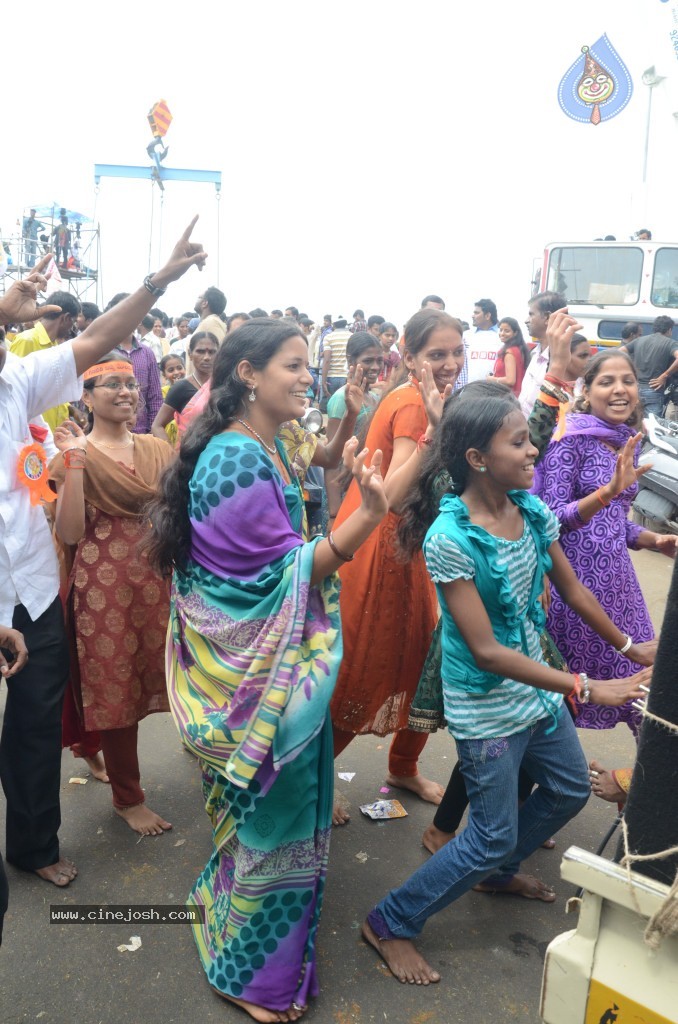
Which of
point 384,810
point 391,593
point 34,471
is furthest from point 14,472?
point 384,810

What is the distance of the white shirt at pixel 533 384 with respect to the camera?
10.1ft

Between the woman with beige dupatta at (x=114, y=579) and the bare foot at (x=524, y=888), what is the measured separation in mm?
1219

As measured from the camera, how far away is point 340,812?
3053 millimetres

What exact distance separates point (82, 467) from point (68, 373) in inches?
14.1

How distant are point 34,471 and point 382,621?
1.29m

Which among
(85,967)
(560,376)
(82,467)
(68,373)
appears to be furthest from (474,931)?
(68,373)

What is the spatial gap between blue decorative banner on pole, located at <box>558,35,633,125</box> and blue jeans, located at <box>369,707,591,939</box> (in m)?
13.7

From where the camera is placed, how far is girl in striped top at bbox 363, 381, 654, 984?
208 cm

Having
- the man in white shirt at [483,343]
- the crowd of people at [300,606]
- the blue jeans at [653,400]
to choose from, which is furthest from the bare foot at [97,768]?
the blue jeans at [653,400]

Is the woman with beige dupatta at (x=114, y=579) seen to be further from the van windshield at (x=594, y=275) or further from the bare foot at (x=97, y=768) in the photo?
the van windshield at (x=594, y=275)

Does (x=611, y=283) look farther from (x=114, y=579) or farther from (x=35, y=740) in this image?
(x=35, y=740)

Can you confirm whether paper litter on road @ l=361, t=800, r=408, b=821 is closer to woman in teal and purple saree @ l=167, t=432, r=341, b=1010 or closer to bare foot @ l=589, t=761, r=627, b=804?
bare foot @ l=589, t=761, r=627, b=804

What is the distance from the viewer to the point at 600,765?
11.5ft

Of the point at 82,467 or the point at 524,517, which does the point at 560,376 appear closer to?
the point at 524,517
